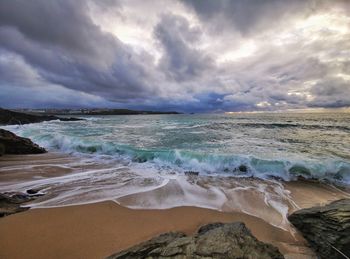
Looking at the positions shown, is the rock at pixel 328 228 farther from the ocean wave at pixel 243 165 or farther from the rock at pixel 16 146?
the rock at pixel 16 146

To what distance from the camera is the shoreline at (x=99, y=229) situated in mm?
3559

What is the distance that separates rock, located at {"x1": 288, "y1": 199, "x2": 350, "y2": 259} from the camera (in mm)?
3307

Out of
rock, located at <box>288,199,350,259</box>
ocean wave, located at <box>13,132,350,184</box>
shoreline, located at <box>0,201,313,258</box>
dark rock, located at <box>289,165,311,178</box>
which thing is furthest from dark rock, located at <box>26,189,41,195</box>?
dark rock, located at <box>289,165,311,178</box>

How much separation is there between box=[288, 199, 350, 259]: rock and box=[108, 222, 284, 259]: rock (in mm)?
1422

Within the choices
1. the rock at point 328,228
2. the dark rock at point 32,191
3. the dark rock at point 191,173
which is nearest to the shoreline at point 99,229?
the rock at point 328,228

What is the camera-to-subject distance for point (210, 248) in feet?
8.24

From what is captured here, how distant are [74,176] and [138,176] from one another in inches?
94.1

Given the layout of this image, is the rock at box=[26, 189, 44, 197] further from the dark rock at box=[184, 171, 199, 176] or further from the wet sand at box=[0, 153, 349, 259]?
the dark rock at box=[184, 171, 199, 176]

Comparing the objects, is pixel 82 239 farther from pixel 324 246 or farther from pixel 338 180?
pixel 338 180

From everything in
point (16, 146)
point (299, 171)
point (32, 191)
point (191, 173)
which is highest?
point (16, 146)

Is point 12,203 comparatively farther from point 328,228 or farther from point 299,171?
point 299,171

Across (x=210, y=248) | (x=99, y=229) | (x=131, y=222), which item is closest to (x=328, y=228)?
(x=210, y=248)

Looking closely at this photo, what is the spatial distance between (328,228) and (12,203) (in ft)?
23.0

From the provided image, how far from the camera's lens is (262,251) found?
8.61ft
